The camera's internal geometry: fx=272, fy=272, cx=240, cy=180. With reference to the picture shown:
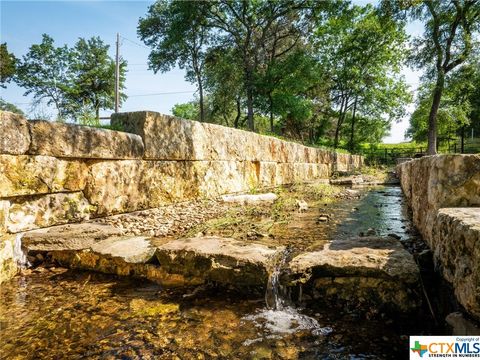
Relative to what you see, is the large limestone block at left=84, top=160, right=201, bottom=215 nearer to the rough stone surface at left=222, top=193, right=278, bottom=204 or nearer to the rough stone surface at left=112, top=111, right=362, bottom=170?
the rough stone surface at left=112, top=111, right=362, bottom=170

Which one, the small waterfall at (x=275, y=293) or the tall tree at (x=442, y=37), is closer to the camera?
the small waterfall at (x=275, y=293)

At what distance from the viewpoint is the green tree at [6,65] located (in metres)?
24.7

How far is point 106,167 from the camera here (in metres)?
3.38

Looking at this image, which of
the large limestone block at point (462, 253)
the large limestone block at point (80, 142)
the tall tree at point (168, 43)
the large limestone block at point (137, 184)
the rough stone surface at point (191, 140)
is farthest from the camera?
the tall tree at point (168, 43)

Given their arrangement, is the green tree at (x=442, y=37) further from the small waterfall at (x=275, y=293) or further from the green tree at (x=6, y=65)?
the green tree at (x=6, y=65)

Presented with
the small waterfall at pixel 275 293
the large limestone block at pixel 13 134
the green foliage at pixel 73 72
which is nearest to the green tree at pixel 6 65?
the green foliage at pixel 73 72

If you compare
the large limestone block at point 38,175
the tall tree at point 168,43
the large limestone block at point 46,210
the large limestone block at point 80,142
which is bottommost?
the large limestone block at point 46,210

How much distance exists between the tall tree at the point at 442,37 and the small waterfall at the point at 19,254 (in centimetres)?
1718

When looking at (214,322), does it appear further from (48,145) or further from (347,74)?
(347,74)

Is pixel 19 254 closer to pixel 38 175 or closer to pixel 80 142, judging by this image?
pixel 38 175

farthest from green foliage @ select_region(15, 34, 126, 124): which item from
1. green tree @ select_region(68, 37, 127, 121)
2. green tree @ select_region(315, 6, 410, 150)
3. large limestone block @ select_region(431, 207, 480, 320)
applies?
large limestone block @ select_region(431, 207, 480, 320)

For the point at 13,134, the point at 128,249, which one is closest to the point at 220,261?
the point at 128,249

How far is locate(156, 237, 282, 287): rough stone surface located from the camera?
7.27 ft

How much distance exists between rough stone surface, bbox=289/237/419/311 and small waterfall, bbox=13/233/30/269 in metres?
2.53
